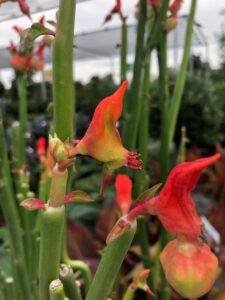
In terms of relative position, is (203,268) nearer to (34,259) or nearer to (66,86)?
(66,86)

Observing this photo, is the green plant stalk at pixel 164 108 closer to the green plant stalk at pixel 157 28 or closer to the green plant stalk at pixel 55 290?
the green plant stalk at pixel 157 28

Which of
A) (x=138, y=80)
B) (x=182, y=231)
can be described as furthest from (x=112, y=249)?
(x=138, y=80)

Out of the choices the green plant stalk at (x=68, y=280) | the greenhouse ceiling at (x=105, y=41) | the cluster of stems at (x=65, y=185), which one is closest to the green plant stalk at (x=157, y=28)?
the cluster of stems at (x=65, y=185)

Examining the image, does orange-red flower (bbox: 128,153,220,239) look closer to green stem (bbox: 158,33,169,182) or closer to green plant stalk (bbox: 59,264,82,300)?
green plant stalk (bbox: 59,264,82,300)

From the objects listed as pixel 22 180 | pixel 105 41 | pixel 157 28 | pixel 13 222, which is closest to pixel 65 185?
pixel 13 222

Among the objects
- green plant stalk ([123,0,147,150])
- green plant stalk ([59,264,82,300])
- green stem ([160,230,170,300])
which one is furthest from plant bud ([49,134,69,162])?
green stem ([160,230,170,300])

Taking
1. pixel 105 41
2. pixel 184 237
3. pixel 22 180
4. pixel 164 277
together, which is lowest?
pixel 164 277

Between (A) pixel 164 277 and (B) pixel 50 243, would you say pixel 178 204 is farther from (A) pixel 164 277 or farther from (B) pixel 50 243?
(A) pixel 164 277
